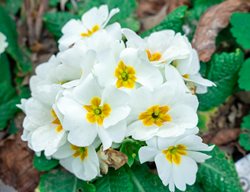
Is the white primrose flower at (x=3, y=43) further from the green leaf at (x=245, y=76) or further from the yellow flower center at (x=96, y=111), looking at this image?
the green leaf at (x=245, y=76)

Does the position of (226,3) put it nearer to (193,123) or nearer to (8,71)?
(193,123)

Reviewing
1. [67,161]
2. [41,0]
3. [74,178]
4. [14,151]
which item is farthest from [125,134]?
[41,0]

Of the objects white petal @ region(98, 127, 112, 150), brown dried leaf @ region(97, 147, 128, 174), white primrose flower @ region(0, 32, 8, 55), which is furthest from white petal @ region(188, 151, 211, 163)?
white primrose flower @ region(0, 32, 8, 55)

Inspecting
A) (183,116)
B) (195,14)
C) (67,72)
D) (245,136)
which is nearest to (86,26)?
(67,72)

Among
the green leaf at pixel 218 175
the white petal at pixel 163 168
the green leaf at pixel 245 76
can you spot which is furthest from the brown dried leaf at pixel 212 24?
the white petal at pixel 163 168

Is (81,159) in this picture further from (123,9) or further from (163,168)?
(123,9)

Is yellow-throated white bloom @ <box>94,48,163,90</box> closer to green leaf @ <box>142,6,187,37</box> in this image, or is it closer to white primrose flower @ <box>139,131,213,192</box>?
white primrose flower @ <box>139,131,213,192</box>
